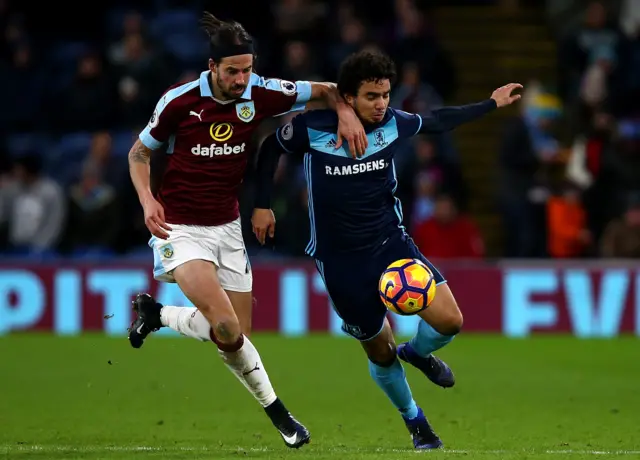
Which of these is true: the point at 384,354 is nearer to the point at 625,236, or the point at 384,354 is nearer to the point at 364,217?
the point at 364,217

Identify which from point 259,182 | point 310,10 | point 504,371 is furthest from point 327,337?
point 259,182

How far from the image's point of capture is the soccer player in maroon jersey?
24.8ft

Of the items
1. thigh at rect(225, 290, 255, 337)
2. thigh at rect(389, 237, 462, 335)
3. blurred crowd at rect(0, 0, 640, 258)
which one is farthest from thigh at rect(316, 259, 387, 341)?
blurred crowd at rect(0, 0, 640, 258)

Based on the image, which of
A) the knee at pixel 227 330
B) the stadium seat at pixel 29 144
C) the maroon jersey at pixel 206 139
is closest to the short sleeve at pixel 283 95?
the maroon jersey at pixel 206 139

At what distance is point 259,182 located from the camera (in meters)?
7.96

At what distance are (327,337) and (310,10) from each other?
4.57 metres

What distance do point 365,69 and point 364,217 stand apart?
0.85 meters

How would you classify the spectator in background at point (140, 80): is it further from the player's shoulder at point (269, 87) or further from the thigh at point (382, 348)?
the thigh at point (382, 348)

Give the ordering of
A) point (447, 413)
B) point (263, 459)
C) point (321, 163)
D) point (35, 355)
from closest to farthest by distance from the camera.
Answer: point (263, 459) < point (321, 163) < point (447, 413) < point (35, 355)

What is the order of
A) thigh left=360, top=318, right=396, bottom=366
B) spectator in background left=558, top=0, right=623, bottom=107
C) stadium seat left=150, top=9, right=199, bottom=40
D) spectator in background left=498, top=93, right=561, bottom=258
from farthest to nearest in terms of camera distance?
stadium seat left=150, top=9, right=199, bottom=40 → spectator in background left=558, top=0, right=623, bottom=107 → spectator in background left=498, top=93, right=561, bottom=258 → thigh left=360, top=318, right=396, bottom=366

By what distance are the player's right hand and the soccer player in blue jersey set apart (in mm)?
701

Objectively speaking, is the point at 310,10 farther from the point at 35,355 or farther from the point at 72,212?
the point at 35,355

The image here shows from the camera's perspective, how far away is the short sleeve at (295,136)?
779cm

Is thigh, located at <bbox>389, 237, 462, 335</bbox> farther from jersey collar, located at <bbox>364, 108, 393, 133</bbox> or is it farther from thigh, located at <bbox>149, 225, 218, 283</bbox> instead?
thigh, located at <bbox>149, 225, 218, 283</bbox>
